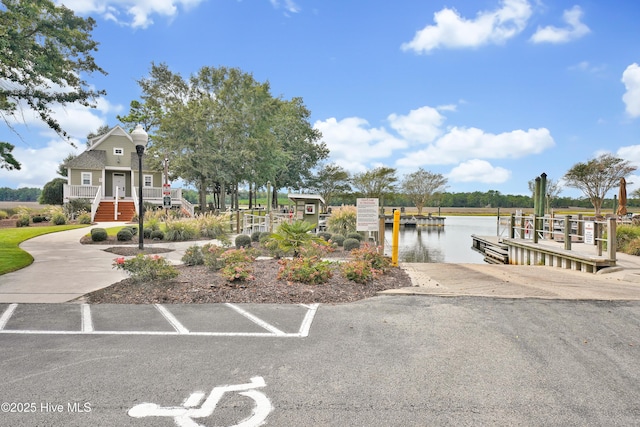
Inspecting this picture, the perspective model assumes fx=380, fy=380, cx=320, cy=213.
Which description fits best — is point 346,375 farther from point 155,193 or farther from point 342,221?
point 155,193

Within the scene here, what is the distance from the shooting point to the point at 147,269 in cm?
704

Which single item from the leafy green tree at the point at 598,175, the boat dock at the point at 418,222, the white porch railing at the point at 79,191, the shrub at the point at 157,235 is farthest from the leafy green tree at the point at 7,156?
the leafy green tree at the point at 598,175

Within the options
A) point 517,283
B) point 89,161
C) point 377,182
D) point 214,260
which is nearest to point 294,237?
point 214,260

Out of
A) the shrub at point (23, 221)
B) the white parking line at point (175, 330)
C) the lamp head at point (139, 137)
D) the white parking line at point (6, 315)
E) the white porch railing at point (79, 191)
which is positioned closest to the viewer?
the white parking line at point (175, 330)

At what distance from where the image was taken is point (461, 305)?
19.3 feet

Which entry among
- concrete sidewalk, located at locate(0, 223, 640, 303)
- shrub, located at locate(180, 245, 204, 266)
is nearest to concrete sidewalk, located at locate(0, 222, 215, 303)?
concrete sidewalk, located at locate(0, 223, 640, 303)

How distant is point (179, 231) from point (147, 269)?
9.81m

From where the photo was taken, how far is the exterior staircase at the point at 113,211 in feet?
90.4

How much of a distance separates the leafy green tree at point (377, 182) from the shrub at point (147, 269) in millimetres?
53515

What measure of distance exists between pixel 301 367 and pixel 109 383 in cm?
164

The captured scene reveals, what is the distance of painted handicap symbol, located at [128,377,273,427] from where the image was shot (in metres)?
2.64

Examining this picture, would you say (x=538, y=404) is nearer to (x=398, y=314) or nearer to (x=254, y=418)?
(x=254, y=418)

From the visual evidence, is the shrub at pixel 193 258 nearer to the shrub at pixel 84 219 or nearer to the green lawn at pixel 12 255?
the green lawn at pixel 12 255

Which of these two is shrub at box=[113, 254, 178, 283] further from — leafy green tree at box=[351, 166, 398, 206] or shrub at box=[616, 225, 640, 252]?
leafy green tree at box=[351, 166, 398, 206]
